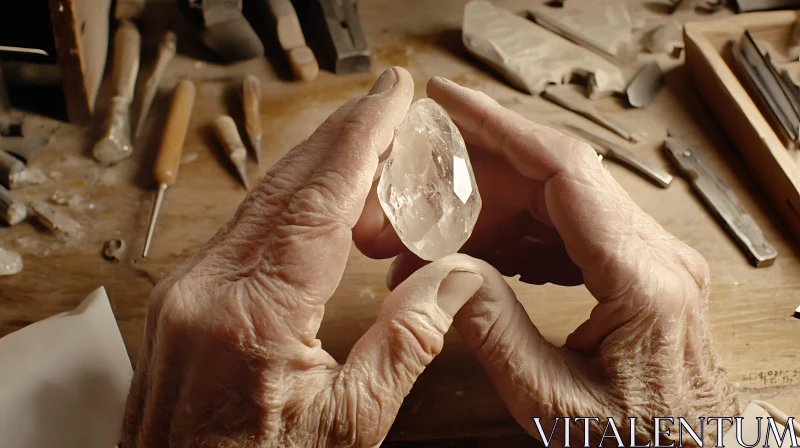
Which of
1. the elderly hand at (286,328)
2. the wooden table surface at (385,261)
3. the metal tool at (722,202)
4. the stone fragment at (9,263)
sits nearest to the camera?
the elderly hand at (286,328)

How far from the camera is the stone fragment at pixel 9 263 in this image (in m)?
1.75

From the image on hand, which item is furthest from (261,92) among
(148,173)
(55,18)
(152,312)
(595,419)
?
(595,419)

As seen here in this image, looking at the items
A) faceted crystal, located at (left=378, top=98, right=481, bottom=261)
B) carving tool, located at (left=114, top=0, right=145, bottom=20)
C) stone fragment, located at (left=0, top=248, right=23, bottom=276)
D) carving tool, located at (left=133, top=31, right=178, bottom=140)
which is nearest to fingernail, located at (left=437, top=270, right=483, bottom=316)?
faceted crystal, located at (left=378, top=98, right=481, bottom=261)

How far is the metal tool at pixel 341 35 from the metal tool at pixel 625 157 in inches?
28.0

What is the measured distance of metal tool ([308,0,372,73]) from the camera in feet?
7.46

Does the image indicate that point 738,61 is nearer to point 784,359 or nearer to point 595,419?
point 784,359

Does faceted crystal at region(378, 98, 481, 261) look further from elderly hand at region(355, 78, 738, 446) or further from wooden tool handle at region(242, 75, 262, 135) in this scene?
wooden tool handle at region(242, 75, 262, 135)

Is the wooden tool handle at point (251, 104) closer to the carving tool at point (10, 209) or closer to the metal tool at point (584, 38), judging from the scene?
the carving tool at point (10, 209)

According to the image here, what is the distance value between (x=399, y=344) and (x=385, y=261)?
65cm

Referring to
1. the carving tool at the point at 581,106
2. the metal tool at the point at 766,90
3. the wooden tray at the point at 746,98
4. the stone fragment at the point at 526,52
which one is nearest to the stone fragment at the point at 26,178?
the stone fragment at the point at 526,52

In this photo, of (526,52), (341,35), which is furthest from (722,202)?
(341,35)

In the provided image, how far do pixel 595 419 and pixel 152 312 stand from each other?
32.2 inches

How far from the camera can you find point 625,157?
2.05m

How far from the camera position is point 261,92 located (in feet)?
7.35
